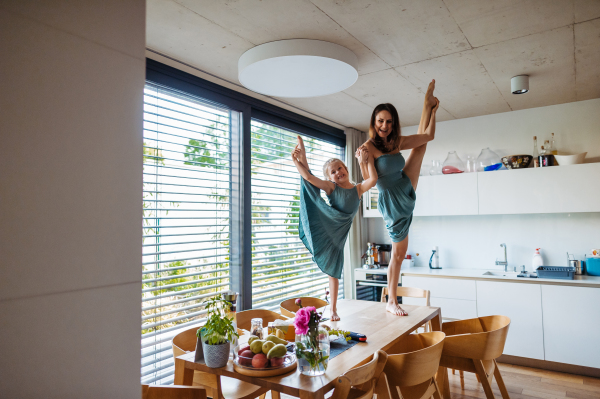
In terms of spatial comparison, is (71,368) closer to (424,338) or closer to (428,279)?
(424,338)

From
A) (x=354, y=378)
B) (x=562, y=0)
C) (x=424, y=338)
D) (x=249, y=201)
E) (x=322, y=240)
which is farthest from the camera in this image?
(x=249, y=201)

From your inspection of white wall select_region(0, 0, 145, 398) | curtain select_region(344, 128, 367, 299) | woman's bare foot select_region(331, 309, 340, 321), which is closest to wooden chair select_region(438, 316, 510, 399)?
woman's bare foot select_region(331, 309, 340, 321)

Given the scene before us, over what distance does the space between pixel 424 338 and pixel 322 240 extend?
0.89 meters

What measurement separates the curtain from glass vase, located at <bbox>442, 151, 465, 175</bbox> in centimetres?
109

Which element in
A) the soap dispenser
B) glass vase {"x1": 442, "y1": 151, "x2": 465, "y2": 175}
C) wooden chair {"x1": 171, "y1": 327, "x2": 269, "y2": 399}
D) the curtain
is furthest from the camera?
the curtain

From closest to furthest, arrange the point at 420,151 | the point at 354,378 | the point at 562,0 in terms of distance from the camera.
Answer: the point at 354,378 → the point at 562,0 → the point at 420,151

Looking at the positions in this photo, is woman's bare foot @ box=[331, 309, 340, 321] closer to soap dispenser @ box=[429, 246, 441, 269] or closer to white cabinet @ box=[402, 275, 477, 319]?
white cabinet @ box=[402, 275, 477, 319]

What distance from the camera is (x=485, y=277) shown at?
385 cm

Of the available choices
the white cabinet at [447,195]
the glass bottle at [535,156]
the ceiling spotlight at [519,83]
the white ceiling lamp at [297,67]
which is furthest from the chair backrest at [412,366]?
the glass bottle at [535,156]

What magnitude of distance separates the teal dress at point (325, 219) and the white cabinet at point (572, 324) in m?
2.24

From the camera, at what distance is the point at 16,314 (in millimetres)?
729

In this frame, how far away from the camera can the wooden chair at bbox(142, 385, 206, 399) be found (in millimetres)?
1452

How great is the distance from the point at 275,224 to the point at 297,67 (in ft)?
5.44

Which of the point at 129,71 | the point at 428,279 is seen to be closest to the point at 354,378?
the point at 129,71
